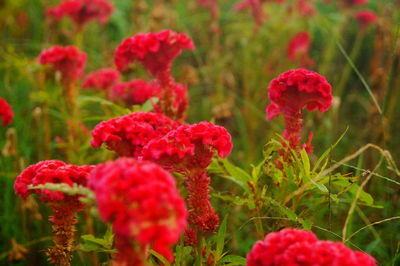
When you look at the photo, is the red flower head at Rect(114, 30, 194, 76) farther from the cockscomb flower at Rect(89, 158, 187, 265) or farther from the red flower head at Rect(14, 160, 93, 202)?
the cockscomb flower at Rect(89, 158, 187, 265)

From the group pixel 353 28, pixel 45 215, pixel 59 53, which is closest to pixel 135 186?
pixel 59 53

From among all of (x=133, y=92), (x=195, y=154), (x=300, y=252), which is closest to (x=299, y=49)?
(x=133, y=92)

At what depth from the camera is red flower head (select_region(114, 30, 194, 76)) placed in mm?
1618

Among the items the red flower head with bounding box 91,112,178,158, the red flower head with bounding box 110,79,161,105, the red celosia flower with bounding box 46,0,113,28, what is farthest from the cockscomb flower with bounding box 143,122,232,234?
the red celosia flower with bounding box 46,0,113,28

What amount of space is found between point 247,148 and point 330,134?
583 millimetres

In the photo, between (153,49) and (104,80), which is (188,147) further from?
(104,80)

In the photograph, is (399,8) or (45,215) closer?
(45,215)

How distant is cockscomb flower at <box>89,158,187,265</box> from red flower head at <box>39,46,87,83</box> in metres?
1.46

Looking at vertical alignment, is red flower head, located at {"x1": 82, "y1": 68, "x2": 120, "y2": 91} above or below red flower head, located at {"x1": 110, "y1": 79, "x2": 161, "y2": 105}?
above

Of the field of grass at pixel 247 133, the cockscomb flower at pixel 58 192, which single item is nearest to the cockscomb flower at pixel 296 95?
the field of grass at pixel 247 133

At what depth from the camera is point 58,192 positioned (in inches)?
45.3

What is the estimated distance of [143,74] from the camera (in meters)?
3.66

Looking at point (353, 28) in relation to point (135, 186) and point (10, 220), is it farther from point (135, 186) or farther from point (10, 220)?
point (135, 186)

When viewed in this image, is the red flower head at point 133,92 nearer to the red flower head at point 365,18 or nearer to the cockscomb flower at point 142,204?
the cockscomb flower at point 142,204
